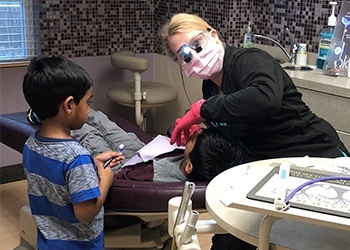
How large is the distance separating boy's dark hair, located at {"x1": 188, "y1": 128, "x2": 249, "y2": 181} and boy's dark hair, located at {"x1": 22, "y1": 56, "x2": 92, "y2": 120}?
1.70ft

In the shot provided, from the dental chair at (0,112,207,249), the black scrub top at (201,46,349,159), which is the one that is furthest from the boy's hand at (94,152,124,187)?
the black scrub top at (201,46,349,159)

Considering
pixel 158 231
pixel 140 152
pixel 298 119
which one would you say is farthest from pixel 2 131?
pixel 298 119

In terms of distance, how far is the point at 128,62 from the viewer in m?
3.64

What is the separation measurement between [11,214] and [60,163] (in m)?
1.72

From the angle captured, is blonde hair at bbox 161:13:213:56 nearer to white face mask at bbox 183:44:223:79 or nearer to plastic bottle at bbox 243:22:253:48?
white face mask at bbox 183:44:223:79

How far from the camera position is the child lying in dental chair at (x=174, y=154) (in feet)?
6.15

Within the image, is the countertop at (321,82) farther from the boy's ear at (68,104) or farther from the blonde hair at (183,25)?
the boy's ear at (68,104)

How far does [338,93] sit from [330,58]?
46cm

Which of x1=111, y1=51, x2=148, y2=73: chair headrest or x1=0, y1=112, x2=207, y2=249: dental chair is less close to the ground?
x1=111, y1=51, x2=148, y2=73: chair headrest

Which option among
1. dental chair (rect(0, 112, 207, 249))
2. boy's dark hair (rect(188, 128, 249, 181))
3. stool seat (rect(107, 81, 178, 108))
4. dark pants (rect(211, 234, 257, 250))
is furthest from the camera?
stool seat (rect(107, 81, 178, 108))

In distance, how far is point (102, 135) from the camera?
2.69 m

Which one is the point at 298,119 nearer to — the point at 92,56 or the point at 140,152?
the point at 140,152

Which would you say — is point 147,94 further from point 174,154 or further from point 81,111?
point 81,111

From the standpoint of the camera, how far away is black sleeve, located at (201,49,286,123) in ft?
5.20
